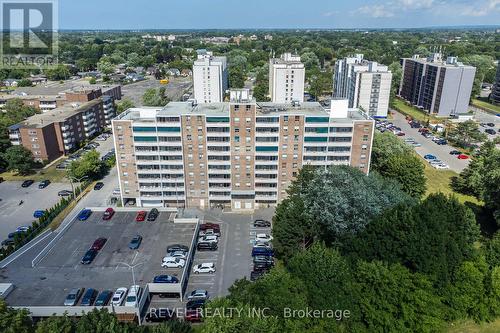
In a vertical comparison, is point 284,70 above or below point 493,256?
above

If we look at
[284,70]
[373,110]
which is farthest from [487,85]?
[284,70]

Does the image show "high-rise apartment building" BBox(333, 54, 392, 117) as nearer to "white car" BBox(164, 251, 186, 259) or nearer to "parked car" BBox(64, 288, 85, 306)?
"white car" BBox(164, 251, 186, 259)

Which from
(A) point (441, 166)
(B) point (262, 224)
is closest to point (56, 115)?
(B) point (262, 224)

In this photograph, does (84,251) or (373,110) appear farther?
(373,110)

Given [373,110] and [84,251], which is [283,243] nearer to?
[84,251]

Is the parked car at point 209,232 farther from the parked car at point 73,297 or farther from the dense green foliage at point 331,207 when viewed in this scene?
the parked car at point 73,297

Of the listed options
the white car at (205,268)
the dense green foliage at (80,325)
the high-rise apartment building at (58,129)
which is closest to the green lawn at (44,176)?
the high-rise apartment building at (58,129)
